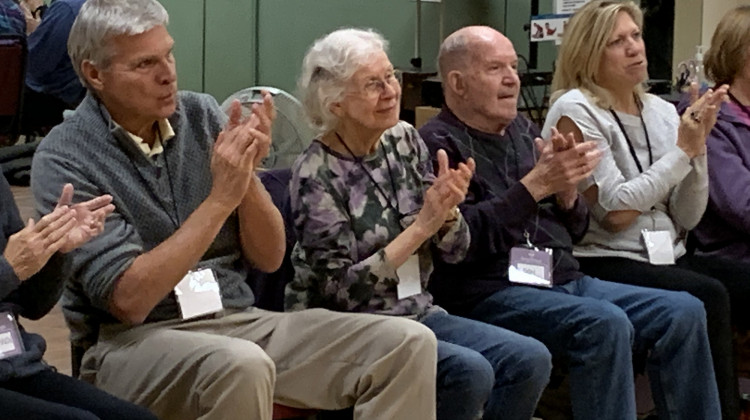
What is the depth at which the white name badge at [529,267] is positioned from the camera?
9.14 ft

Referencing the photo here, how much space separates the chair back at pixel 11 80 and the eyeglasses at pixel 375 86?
2823 mm

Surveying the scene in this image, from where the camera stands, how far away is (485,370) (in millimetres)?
2363

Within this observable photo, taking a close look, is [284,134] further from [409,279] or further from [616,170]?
[409,279]

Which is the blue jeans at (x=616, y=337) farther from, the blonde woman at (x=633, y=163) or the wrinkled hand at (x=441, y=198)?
the wrinkled hand at (x=441, y=198)

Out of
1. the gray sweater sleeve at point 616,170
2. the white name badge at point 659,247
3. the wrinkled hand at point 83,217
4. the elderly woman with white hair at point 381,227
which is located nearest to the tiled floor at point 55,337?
the elderly woman with white hair at point 381,227

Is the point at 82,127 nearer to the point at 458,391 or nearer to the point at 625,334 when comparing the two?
the point at 458,391

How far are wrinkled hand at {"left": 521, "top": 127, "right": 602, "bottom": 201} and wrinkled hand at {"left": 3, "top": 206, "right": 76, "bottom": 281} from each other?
1203 millimetres

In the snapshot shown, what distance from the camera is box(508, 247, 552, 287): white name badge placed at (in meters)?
2.79

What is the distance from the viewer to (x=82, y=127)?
7.30 feet

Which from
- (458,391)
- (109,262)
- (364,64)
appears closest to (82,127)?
(109,262)

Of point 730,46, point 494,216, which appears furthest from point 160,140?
point 730,46

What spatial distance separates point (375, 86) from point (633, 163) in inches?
→ 35.1

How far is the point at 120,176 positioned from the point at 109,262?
0.20m

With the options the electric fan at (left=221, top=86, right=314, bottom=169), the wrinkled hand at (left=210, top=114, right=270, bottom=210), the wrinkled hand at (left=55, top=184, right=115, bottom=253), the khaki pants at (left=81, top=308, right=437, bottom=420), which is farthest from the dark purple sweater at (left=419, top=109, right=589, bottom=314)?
the electric fan at (left=221, top=86, right=314, bottom=169)
